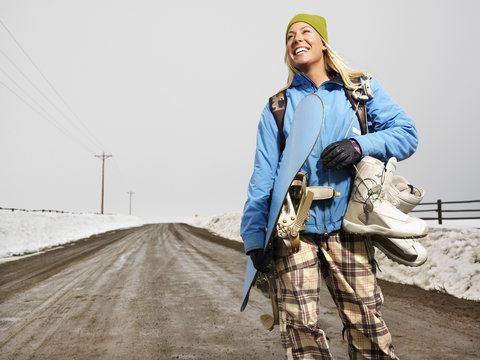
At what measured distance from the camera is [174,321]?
13.6 ft

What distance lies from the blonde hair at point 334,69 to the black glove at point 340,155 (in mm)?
393

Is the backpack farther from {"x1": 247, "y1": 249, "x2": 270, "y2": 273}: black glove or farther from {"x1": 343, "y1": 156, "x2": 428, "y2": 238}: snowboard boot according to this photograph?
{"x1": 247, "y1": 249, "x2": 270, "y2": 273}: black glove

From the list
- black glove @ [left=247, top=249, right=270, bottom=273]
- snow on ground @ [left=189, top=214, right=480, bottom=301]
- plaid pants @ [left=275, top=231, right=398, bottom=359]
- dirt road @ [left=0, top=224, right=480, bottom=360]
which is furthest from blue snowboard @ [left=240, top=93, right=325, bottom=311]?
snow on ground @ [left=189, top=214, right=480, bottom=301]

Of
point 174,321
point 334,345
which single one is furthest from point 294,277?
point 174,321

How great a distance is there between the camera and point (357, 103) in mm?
1758

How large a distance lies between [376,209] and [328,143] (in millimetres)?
413

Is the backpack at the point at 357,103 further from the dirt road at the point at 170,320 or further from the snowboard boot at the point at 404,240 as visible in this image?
the dirt road at the point at 170,320

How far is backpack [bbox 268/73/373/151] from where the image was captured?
175 cm

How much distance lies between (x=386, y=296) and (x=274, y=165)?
4.29 m

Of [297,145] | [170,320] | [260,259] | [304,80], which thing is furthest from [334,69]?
[170,320]

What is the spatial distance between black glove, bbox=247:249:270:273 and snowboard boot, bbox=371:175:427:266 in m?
0.56

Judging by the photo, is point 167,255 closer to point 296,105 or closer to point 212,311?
point 212,311

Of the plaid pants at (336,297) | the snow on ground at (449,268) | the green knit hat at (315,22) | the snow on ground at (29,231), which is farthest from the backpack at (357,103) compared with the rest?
the snow on ground at (29,231)

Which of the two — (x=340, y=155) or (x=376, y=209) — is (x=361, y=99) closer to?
(x=340, y=155)
